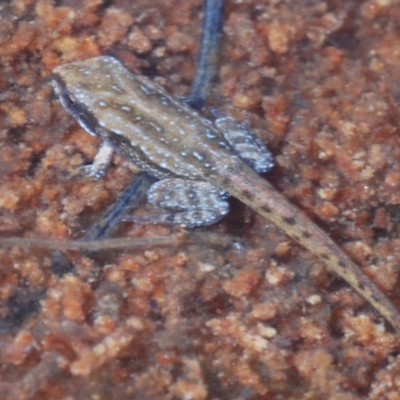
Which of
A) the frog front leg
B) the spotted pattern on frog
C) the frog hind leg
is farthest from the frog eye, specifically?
the frog hind leg

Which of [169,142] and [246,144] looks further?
[246,144]

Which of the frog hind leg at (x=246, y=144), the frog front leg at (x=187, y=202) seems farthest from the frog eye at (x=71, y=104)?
the frog hind leg at (x=246, y=144)

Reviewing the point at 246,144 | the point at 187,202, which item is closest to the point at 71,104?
the point at 187,202

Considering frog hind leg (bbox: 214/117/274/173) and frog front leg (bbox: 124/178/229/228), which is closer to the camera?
frog front leg (bbox: 124/178/229/228)

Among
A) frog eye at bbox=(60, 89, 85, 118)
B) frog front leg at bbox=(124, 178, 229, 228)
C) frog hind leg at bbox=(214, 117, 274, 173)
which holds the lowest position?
frog front leg at bbox=(124, 178, 229, 228)

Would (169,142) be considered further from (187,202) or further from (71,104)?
(71,104)

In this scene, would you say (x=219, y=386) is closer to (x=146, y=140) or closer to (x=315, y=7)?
(x=146, y=140)

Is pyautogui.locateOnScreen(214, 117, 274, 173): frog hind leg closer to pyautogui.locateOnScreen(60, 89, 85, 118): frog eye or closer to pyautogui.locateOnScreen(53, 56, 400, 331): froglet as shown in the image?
pyautogui.locateOnScreen(53, 56, 400, 331): froglet

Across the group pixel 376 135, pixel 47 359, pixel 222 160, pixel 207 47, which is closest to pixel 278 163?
pixel 222 160
